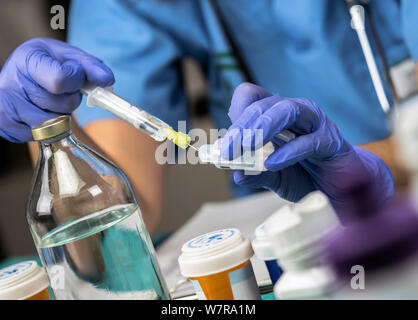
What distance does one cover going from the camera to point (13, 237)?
1746 mm

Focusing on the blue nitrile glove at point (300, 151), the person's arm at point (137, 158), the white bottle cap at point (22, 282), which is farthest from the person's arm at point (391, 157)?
the person's arm at point (137, 158)

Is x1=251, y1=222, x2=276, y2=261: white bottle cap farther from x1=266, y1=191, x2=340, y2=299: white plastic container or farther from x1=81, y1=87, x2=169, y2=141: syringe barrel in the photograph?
x1=81, y1=87, x2=169, y2=141: syringe barrel

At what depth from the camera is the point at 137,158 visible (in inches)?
37.9

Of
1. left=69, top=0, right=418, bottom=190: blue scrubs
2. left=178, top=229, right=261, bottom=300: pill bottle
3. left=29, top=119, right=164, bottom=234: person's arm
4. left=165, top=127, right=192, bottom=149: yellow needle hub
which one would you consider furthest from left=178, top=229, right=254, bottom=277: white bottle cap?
left=29, top=119, right=164, bottom=234: person's arm

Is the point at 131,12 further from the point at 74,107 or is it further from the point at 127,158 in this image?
the point at 74,107

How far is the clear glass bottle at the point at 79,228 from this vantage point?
45cm

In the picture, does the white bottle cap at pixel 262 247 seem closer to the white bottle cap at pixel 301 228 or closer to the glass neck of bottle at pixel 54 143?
the white bottle cap at pixel 301 228

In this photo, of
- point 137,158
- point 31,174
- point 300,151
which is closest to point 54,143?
point 300,151

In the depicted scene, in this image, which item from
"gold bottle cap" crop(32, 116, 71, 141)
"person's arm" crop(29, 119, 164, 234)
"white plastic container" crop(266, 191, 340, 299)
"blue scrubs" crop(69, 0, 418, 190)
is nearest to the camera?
"white plastic container" crop(266, 191, 340, 299)

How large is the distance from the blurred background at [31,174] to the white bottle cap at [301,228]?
15.4 inches

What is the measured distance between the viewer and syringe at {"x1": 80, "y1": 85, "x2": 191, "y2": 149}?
1.72 ft

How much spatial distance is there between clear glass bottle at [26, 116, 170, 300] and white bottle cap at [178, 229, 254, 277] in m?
0.08
